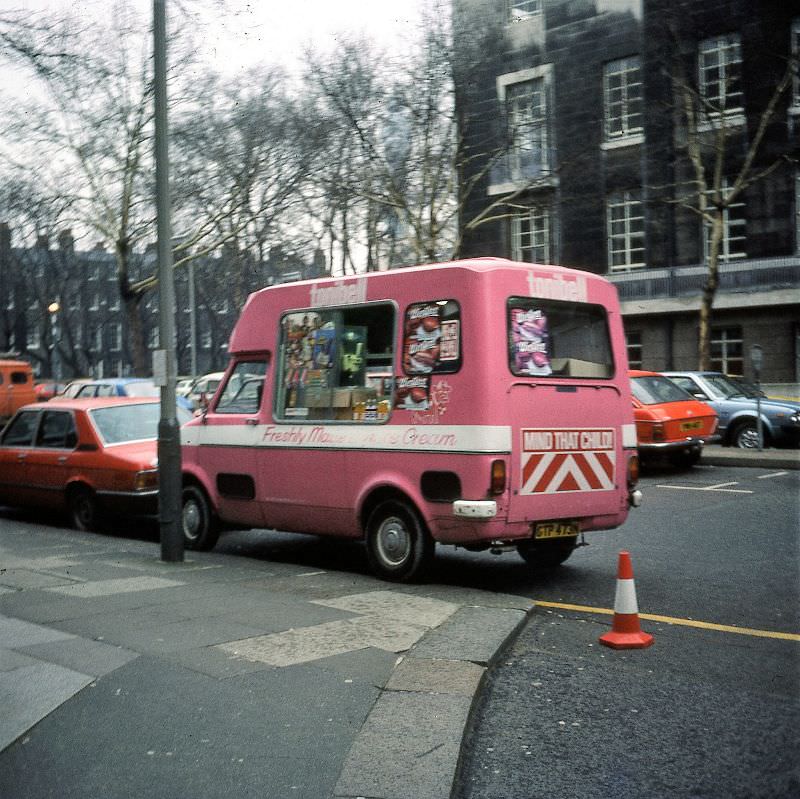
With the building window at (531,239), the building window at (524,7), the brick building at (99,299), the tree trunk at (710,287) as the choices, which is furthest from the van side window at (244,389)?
the brick building at (99,299)

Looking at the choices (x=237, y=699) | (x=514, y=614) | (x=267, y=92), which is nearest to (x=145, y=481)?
(x=514, y=614)

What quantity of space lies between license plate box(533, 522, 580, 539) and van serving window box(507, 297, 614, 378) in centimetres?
117

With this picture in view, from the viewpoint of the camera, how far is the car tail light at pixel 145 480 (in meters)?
12.2

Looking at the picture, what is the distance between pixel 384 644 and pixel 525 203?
2717 centimetres

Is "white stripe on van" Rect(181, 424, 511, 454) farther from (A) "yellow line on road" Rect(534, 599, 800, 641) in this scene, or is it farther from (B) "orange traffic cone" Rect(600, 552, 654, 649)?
(B) "orange traffic cone" Rect(600, 552, 654, 649)

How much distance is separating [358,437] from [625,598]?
3228 mm

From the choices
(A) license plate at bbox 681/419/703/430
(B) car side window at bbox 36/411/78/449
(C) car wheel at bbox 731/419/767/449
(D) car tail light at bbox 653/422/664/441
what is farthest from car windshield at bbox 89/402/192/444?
(C) car wheel at bbox 731/419/767/449

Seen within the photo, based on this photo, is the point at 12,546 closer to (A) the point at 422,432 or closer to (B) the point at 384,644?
(A) the point at 422,432

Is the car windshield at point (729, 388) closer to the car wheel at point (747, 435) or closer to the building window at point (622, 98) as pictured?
the car wheel at point (747, 435)

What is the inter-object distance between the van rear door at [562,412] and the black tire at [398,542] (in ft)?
2.78

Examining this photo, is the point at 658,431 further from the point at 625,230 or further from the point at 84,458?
the point at 625,230

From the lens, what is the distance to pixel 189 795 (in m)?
4.01

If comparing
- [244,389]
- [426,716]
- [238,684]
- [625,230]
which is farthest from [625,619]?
[625,230]

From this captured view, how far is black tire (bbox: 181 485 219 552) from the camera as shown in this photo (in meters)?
10.8
